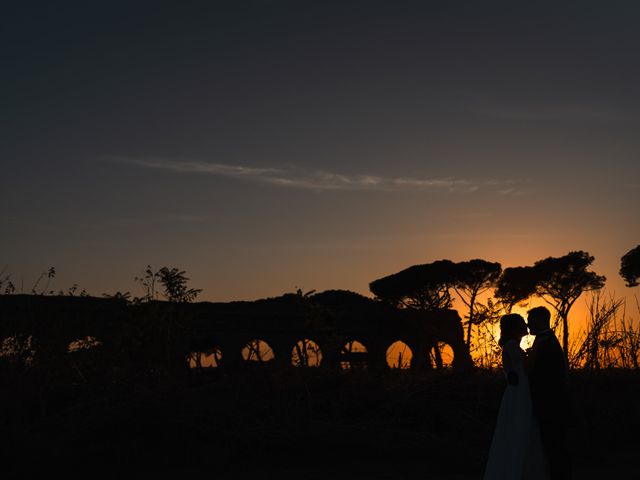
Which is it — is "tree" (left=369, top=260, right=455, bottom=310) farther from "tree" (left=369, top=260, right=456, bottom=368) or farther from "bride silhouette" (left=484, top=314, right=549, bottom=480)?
"bride silhouette" (left=484, top=314, right=549, bottom=480)

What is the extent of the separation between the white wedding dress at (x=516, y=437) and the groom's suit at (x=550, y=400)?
0.19ft

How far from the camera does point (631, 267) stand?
34.6 metres

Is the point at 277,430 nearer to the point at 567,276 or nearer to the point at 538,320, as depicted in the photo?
the point at 538,320

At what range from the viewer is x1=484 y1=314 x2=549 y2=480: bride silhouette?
5.18 meters

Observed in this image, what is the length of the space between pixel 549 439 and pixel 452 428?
3.07 metres

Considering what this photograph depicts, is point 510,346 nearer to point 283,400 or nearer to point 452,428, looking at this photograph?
point 452,428

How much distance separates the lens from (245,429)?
24.2ft

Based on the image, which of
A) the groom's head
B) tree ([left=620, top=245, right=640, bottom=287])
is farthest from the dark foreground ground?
tree ([left=620, top=245, right=640, bottom=287])

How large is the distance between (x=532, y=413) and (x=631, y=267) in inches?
1273

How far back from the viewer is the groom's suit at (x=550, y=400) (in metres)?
5.26

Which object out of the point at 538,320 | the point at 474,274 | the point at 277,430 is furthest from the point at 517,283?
the point at 538,320

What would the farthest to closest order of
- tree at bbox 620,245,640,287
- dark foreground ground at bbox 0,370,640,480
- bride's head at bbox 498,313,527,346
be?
tree at bbox 620,245,640,287, dark foreground ground at bbox 0,370,640,480, bride's head at bbox 498,313,527,346

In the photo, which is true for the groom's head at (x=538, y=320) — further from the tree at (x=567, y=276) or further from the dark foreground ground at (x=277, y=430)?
the tree at (x=567, y=276)

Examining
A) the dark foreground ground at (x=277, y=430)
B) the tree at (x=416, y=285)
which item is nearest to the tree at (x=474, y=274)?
the tree at (x=416, y=285)
